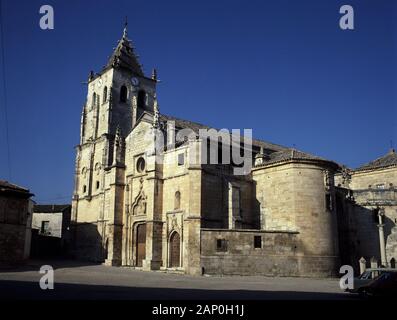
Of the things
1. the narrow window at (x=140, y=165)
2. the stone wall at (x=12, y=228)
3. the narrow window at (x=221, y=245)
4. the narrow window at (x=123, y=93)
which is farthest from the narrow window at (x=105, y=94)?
the narrow window at (x=221, y=245)

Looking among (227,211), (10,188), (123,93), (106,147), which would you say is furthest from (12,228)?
(123,93)

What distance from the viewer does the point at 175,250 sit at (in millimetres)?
33750

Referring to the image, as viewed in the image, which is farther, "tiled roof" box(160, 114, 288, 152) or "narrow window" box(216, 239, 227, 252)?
"tiled roof" box(160, 114, 288, 152)

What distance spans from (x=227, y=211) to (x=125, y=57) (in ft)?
103

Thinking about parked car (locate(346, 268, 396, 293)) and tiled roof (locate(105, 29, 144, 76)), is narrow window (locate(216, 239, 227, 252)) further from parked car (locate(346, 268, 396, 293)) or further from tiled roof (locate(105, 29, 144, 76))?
tiled roof (locate(105, 29, 144, 76))

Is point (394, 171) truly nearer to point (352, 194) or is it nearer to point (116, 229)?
point (352, 194)

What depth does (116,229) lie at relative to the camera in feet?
130

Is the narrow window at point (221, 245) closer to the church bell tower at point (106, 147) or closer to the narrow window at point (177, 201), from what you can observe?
the narrow window at point (177, 201)

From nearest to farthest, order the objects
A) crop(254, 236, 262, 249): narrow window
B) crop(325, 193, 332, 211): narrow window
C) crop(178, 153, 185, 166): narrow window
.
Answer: crop(254, 236, 262, 249): narrow window → crop(325, 193, 332, 211): narrow window → crop(178, 153, 185, 166): narrow window

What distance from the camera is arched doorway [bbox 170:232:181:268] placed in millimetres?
33281

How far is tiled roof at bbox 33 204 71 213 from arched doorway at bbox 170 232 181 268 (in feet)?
96.1

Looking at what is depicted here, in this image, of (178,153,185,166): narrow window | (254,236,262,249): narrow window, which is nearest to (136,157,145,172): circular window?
(178,153,185,166): narrow window

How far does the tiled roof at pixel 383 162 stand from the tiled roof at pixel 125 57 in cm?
3078
